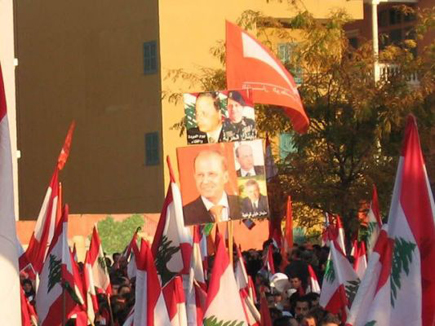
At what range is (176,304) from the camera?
10234 millimetres

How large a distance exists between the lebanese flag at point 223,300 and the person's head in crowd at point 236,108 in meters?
3.46

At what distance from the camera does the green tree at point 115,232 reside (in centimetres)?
2856

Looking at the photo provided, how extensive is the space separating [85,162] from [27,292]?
20204 mm

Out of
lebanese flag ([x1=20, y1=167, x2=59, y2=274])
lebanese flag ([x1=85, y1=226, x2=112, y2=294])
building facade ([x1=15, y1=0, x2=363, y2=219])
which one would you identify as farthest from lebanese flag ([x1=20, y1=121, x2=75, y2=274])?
building facade ([x1=15, y1=0, x2=363, y2=219])

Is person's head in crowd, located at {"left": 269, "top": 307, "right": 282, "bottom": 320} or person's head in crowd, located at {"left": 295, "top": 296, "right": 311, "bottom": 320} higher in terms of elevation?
person's head in crowd, located at {"left": 269, "top": 307, "right": 282, "bottom": 320}

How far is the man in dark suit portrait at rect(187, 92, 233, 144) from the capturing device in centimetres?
1352

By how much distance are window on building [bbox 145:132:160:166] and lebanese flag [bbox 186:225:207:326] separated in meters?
20.1

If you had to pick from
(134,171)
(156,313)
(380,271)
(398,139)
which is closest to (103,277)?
(156,313)

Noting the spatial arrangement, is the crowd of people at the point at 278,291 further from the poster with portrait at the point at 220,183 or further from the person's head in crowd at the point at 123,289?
the poster with portrait at the point at 220,183

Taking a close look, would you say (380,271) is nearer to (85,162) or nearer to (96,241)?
(96,241)

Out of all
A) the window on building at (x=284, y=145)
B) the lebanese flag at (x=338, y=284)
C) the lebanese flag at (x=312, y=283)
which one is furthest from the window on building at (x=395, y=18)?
the lebanese flag at (x=338, y=284)

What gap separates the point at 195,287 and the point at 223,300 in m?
1.18

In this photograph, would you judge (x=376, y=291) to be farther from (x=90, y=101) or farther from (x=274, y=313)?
(x=90, y=101)

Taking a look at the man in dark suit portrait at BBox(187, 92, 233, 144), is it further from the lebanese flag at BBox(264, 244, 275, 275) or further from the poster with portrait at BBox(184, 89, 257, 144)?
the lebanese flag at BBox(264, 244, 275, 275)
